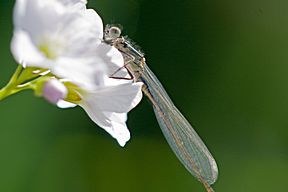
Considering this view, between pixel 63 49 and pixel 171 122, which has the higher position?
pixel 63 49

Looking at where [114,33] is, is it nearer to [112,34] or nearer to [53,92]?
[112,34]

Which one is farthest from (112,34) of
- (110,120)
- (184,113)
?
(184,113)

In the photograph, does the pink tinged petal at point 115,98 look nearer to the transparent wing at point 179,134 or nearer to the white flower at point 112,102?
the white flower at point 112,102

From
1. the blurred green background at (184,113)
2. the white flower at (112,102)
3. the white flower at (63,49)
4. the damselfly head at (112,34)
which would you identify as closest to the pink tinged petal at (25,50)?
the white flower at (63,49)

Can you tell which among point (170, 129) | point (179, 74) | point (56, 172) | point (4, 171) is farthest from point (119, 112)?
point (179, 74)

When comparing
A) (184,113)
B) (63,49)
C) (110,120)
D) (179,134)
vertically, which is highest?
(63,49)

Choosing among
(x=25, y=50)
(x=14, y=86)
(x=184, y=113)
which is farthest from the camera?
(x=184, y=113)

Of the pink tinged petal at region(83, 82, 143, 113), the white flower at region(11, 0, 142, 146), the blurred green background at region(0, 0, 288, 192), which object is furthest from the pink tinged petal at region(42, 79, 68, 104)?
the blurred green background at region(0, 0, 288, 192)

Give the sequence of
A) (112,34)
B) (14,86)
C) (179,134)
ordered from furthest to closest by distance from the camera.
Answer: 1. (179,134)
2. (112,34)
3. (14,86)
